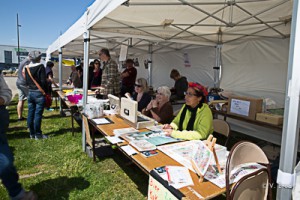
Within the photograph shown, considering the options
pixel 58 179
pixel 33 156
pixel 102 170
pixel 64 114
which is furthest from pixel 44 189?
pixel 64 114

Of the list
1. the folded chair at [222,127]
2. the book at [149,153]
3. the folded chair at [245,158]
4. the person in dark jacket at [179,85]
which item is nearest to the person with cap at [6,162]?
the book at [149,153]

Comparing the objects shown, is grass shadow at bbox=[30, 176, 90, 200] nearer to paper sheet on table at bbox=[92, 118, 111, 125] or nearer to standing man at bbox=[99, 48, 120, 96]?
paper sheet on table at bbox=[92, 118, 111, 125]

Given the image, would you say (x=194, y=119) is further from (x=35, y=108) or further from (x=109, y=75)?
(x=35, y=108)

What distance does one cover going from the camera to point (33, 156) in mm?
3193

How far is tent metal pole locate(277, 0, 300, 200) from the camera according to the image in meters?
0.93

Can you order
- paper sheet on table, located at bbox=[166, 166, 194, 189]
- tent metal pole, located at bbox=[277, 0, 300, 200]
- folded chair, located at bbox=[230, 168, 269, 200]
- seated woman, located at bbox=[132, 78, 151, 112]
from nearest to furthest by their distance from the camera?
tent metal pole, located at bbox=[277, 0, 300, 200]
folded chair, located at bbox=[230, 168, 269, 200]
paper sheet on table, located at bbox=[166, 166, 194, 189]
seated woman, located at bbox=[132, 78, 151, 112]

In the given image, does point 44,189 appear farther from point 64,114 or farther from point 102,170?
point 64,114

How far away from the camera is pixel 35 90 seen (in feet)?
12.0

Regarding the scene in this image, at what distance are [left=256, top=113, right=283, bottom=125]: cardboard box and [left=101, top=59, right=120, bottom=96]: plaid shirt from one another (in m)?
2.41

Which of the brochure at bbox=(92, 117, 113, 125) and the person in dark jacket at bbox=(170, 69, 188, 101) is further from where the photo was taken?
the person in dark jacket at bbox=(170, 69, 188, 101)

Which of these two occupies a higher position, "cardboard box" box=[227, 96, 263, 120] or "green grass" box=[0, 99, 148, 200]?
"cardboard box" box=[227, 96, 263, 120]

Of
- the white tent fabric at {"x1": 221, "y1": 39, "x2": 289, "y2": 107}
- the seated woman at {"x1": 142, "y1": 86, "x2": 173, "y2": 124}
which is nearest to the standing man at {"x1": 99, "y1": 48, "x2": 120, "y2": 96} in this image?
the seated woman at {"x1": 142, "y1": 86, "x2": 173, "y2": 124}

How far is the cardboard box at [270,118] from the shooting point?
2.98 metres

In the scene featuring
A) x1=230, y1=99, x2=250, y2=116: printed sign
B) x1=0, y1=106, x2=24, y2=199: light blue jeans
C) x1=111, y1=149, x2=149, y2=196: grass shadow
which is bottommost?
x1=111, y1=149, x2=149, y2=196: grass shadow
